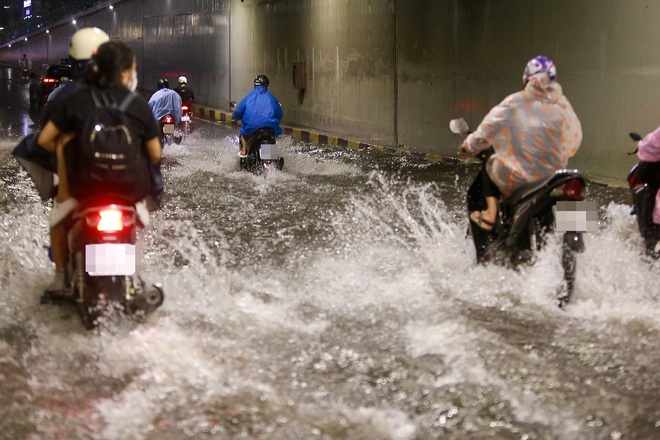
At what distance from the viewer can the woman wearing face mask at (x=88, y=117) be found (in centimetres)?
503

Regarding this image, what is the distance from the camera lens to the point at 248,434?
3.97 m

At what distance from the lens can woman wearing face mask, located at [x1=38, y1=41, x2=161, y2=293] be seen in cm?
503

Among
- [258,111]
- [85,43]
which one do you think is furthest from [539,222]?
[258,111]

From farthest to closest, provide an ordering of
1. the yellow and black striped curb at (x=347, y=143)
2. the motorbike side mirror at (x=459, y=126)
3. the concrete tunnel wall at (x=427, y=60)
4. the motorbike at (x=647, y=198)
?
the yellow and black striped curb at (x=347, y=143) → the concrete tunnel wall at (x=427, y=60) → the motorbike at (x=647, y=198) → the motorbike side mirror at (x=459, y=126)

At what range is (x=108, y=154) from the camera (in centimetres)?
495

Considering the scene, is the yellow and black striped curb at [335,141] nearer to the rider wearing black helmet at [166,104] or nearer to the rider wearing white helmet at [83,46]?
the rider wearing black helmet at [166,104]

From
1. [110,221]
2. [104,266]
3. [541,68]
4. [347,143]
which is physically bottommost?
[347,143]

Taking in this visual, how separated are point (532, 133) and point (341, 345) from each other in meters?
1.97

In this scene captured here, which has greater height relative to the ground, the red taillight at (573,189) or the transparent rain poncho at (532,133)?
the transparent rain poncho at (532,133)

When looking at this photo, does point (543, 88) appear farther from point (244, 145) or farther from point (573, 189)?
point (244, 145)

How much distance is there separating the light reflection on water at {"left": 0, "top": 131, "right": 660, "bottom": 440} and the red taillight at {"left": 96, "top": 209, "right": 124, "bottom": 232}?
0.56 meters

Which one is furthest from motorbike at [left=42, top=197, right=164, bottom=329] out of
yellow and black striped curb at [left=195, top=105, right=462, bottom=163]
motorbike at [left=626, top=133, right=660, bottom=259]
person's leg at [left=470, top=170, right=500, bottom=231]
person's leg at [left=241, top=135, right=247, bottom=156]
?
yellow and black striped curb at [left=195, top=105, right=462, bottom=163]

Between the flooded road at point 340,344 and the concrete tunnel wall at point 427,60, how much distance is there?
414cm

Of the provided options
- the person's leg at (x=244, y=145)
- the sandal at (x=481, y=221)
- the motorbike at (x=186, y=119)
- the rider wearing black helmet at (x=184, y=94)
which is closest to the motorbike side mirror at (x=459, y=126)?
the sandal at (x=481, y=221)
